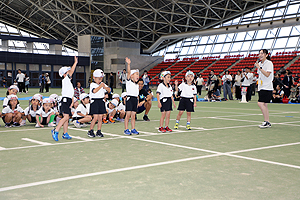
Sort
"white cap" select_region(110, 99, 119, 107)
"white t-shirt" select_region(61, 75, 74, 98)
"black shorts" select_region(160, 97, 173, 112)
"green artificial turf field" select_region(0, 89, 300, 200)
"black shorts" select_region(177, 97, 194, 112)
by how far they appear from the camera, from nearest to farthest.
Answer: "green artificial turf field" select_region(0, 89, 300, 200) → "white t-shirt" select_region(61, 75, 74, 98) → "black shorts" select_region(160, 97, 173, 112) → "black shorts" select_region(177, 97, 194, 112) → "white cap" select_region(110, 99, 119, 107)

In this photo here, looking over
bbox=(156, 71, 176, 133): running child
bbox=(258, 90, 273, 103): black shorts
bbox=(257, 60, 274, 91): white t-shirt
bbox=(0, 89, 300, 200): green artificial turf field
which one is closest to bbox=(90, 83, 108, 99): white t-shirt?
bbox=(0, 89, 300, 200): green artificial turf field

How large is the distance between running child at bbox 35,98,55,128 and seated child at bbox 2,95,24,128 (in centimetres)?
54

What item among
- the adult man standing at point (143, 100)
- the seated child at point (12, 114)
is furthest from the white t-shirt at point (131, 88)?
the seated child at point (12, 114)

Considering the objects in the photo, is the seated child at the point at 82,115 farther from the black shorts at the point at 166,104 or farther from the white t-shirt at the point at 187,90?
the white t-shirt at the point at 187,90

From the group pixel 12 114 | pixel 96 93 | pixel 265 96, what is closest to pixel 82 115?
pixel 12 114

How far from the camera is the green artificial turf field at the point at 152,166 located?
12.5 feet

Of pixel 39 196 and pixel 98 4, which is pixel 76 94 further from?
pixel 98 4

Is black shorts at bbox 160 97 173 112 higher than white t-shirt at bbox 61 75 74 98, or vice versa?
white t-shirt at bbox 61 75 74 98

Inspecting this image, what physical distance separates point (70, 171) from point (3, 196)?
1.16m

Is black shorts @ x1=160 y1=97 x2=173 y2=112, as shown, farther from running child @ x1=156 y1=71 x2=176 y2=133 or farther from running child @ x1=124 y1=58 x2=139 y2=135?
running child @ x1=124 y1=58 x2=139 y2=135

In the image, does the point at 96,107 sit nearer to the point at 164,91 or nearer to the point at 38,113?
the point at 164,91

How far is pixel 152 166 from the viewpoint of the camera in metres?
4.95

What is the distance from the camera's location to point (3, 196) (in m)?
3.61

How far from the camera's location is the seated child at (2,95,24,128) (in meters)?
9.47
